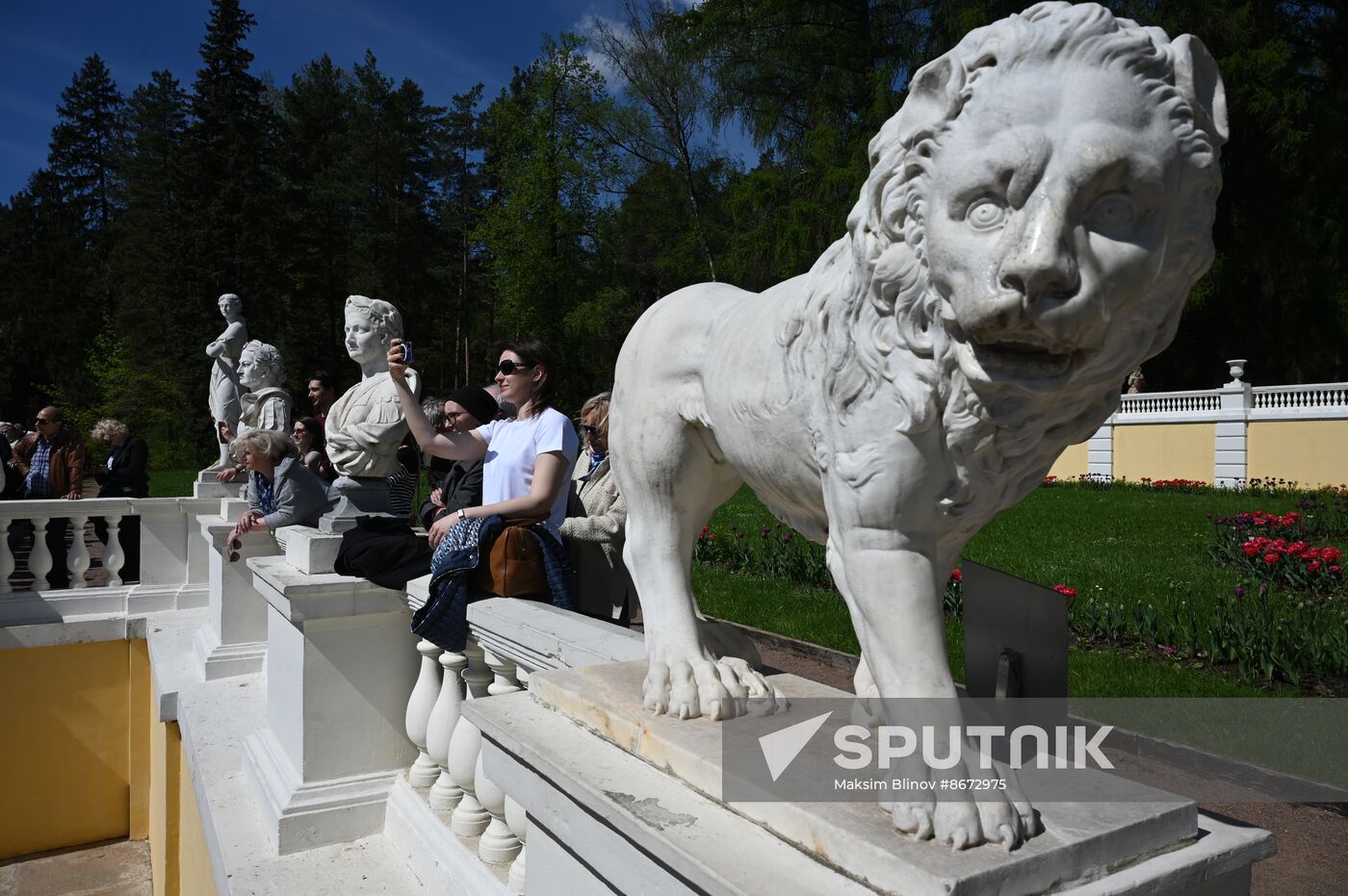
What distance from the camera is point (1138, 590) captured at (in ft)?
23.7

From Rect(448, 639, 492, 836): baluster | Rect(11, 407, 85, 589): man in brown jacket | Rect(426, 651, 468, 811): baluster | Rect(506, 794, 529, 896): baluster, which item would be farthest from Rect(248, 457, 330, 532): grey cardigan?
Rect(11, 407, 85, 589): man in brown jacket

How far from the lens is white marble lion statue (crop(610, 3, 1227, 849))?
3.52 feet

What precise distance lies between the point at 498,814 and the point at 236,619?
3630 mm

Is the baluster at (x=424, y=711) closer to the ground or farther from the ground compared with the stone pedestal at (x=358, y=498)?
closer to the ground

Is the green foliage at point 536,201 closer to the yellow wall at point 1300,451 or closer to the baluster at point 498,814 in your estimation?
the yellow wall at point 1300,451

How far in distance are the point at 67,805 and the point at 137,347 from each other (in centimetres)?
2610

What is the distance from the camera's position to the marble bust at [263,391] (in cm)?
702

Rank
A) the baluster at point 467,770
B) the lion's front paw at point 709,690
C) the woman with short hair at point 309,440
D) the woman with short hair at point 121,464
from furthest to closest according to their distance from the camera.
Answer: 1. the woman with short hair at point 121,464
2. the woman with short hair at point 309,440
3. the baluster at point 467,770
4. the lion's front paw at point 709,690

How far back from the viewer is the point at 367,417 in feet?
12.3

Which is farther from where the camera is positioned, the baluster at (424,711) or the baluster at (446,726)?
the baluster at (424,711)

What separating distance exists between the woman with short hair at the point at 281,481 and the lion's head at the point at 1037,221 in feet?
13.0

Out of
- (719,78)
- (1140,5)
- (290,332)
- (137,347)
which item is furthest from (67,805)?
(137,347)

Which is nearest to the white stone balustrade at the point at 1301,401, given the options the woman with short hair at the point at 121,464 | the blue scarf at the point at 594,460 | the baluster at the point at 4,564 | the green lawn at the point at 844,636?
the green lawn at the point at 844,636

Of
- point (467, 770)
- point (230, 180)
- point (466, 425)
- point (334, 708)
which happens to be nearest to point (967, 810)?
point (467, 770)
